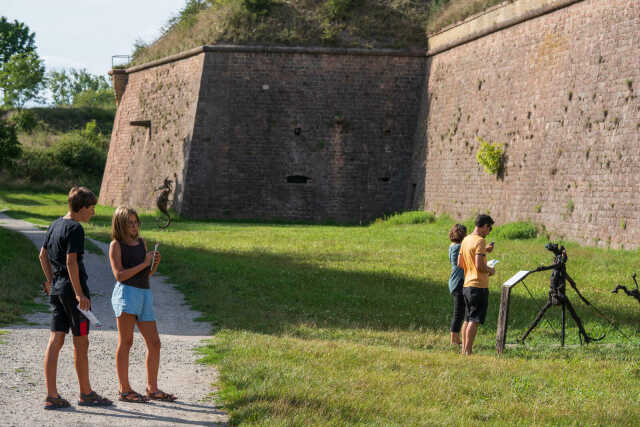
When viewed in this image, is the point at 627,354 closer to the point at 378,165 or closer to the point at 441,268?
the point at 441,268

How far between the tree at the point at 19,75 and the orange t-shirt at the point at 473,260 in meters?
71.6

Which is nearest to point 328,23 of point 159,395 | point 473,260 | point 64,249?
point 473,260

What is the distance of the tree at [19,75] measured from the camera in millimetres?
Answer: 70938

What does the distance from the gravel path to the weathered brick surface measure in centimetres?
2100

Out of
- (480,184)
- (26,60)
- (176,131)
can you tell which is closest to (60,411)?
(480,184)

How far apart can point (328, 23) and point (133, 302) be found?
25185 millimetres

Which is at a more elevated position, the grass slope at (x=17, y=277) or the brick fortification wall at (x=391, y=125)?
the brick fortification wall at (x=391, y=125)

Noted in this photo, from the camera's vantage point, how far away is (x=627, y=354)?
26.0ft

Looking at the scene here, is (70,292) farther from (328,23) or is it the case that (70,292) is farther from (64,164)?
(64,164)

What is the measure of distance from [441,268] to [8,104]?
70597 millimetres

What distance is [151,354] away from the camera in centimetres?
554

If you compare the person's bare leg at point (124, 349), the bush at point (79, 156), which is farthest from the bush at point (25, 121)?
the person's bare leg at point (124, 349)

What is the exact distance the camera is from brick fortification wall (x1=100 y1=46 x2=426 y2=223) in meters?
28.6

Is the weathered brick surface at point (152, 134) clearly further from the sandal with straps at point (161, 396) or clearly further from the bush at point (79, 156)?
the sandal with straps at point (161, 396)
